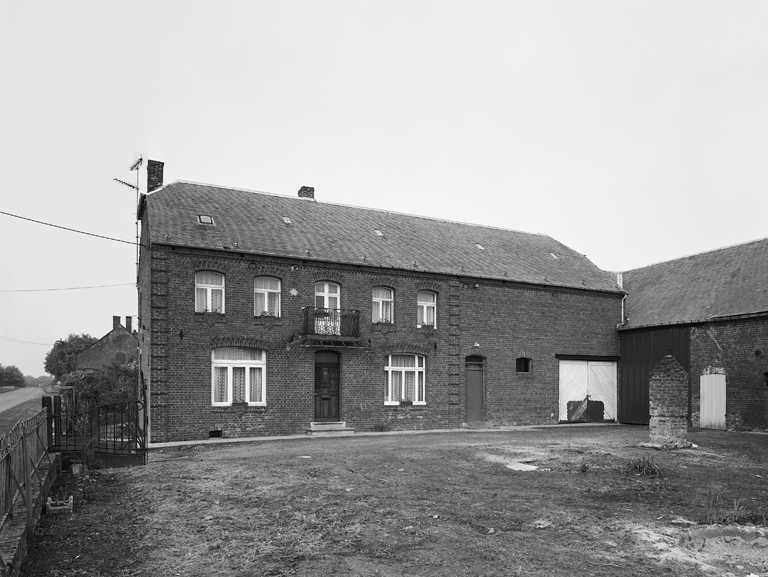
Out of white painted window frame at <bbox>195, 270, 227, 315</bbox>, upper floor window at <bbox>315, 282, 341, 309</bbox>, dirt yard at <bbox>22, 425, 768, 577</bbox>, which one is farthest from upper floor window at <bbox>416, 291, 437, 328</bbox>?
dirt yard at <bbox>22, 425, 768, 577</bbox>

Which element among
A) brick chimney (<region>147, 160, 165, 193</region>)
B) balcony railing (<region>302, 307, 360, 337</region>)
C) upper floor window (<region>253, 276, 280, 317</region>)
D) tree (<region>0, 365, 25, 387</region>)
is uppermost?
brick chimney (<region>147, 160, 165, 193</region>)

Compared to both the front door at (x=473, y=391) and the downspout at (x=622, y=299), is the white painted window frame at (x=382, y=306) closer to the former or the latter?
the front door at (x=473, y=391)

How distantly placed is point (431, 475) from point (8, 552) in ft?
24.1

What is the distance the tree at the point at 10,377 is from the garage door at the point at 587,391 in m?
79.2

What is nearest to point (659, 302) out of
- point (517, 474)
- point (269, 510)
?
point (517, 474)

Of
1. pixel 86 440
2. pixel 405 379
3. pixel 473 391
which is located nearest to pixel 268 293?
pixel 405 379

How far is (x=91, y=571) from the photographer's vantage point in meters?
6.59

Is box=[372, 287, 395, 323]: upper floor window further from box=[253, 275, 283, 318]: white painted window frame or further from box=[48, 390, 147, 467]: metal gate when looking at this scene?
box=[48, 390, 147, 467]: metal gate

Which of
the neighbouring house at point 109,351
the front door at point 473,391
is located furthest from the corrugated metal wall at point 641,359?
the neighbouring house at point 109,351

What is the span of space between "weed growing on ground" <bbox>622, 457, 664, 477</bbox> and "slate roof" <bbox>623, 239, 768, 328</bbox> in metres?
12.9

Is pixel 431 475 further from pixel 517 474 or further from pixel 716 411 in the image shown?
pixel 716 411

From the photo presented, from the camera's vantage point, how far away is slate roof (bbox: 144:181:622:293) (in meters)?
21.2

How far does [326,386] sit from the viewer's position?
22047 mm

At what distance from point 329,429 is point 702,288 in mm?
→ 15762
